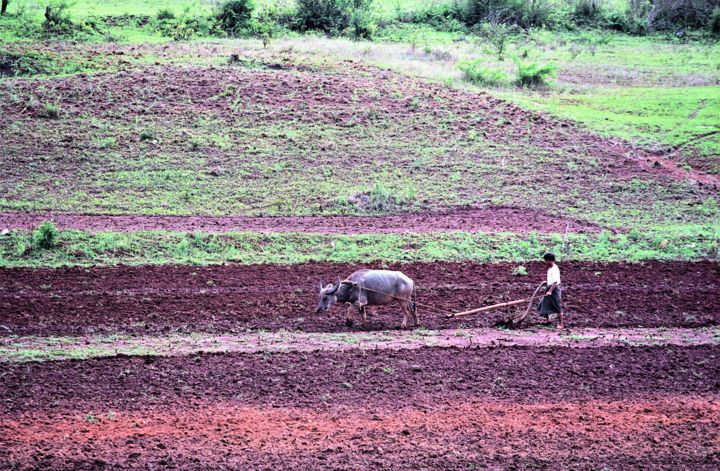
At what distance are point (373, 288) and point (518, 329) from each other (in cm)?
299

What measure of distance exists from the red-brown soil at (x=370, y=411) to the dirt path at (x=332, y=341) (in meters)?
0.37

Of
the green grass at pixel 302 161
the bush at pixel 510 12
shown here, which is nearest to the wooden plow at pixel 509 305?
the green grass at pixel 302 161

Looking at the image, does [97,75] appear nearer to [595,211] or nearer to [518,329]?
[595,211]

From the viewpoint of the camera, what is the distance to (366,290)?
16.4m

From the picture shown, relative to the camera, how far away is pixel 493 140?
29406 millimetres

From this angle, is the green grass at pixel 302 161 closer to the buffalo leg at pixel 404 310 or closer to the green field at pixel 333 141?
→ the green field at pixel 333 141

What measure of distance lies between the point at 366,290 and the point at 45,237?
29.4 ft

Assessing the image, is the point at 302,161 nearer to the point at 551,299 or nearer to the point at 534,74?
the point at 534,74

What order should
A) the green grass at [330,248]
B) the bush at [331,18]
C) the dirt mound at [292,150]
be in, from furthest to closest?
1. the bush at [331,18]
2. the dirt mound at [292,150]
3. the green grass at [330,248]

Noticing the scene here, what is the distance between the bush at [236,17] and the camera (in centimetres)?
3950

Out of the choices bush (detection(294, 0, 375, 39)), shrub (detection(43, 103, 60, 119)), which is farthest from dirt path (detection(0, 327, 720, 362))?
bush (detection(294, 0, 375, 39))

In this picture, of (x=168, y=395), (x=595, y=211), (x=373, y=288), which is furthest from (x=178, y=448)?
(x=595, y=211)

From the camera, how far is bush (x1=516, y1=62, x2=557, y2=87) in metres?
34.9

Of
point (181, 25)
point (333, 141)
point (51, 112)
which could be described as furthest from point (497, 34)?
point (51, 112)
